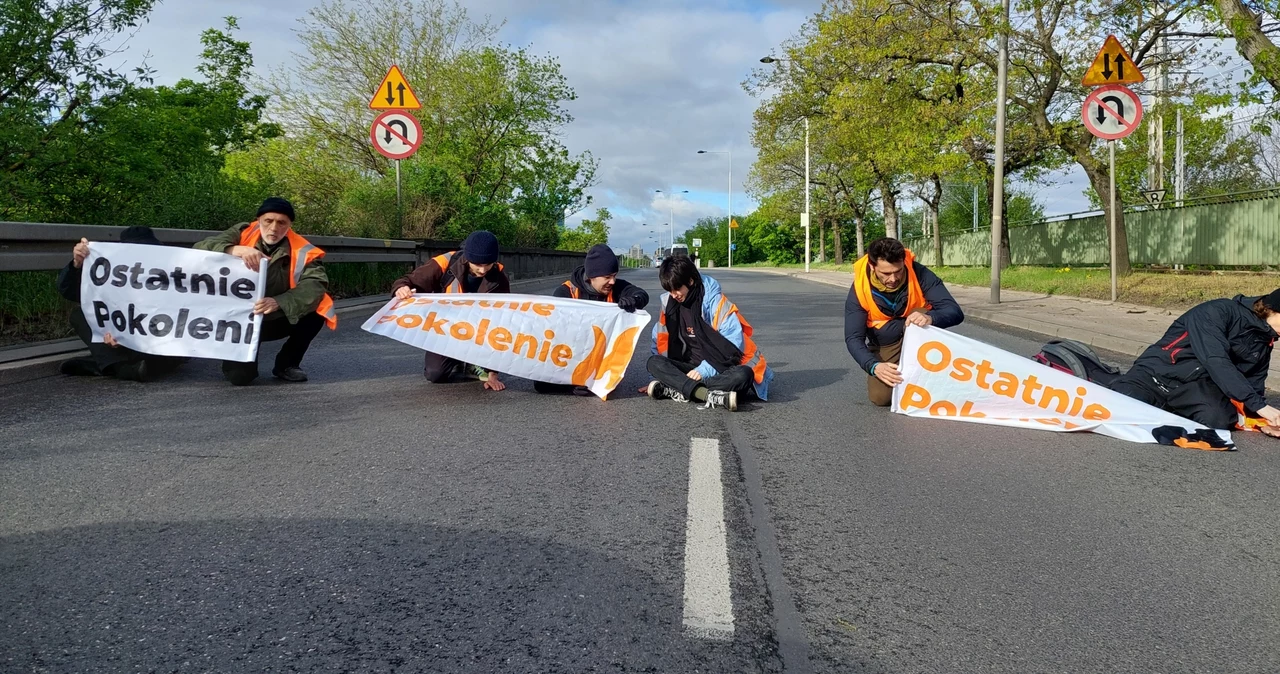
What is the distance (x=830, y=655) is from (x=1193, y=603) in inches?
52.9

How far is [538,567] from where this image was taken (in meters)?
3.29

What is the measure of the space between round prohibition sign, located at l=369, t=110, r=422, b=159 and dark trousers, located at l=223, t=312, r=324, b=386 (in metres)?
6.56

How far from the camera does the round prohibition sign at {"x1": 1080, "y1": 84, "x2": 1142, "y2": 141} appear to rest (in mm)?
12875

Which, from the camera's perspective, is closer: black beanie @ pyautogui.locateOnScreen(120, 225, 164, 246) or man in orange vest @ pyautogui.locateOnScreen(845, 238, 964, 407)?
man in orange vest @ pyautogui.locateOnScreen(845, 238, 964, 407)

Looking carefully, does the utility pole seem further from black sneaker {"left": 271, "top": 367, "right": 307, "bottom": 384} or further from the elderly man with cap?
black sneaker {"left": 271, "top": 367, "right": 307, "bottom": 384}

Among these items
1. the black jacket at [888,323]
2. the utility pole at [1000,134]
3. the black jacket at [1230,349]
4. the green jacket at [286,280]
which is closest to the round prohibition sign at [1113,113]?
the utility pole at [1000,134]

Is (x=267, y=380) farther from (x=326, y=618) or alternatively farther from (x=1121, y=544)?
(x=1121, y=544)

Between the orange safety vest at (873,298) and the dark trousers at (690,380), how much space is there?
1025mm

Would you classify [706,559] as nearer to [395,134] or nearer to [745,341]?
[745,341]

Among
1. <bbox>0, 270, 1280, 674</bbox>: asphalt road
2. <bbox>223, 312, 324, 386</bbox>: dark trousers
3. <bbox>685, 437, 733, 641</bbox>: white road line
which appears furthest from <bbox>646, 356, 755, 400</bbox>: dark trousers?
<bbox>223, 312, 324, 386</bbox>: dark trousers

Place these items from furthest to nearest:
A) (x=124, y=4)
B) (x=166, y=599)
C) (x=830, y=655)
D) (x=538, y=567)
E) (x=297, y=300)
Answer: (x=124, y=4)
(x=297, y=300)
(x=538, y=567)
(x=166, y=599)
(x=830, y=655)

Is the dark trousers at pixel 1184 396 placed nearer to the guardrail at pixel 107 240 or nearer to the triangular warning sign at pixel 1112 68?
the guardrail at pixel 107 240

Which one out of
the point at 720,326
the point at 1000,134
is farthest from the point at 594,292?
the point at 1000,134

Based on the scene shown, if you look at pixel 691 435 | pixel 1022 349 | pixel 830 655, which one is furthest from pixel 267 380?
pixel 1022 349
